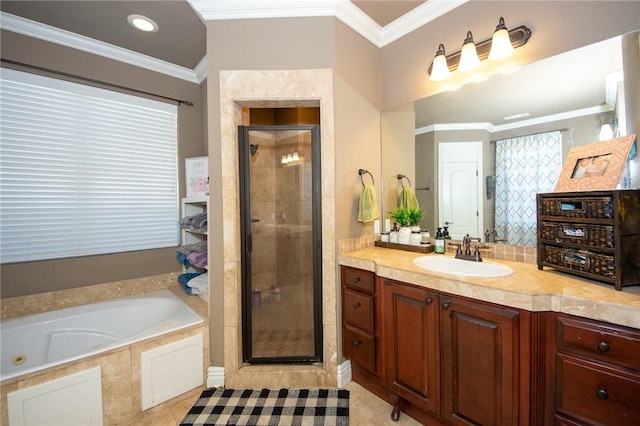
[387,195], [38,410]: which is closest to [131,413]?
[38,410]

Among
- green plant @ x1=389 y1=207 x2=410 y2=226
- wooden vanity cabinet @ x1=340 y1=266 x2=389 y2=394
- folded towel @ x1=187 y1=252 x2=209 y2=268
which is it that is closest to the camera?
wooden vanity cabinet @ x1=340 y1=266 x2=389 y2=394

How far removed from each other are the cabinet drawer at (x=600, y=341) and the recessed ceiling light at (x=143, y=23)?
319 centimetres

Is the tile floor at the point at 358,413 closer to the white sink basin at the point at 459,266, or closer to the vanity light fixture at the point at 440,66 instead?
the white sink basin at the point at 459,266

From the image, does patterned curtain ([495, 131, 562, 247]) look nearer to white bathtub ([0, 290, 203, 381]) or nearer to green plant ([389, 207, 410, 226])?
green plant ([389, 207, 410, 226])

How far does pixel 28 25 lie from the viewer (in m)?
1.96

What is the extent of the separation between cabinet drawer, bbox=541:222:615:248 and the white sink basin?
0.27 meters

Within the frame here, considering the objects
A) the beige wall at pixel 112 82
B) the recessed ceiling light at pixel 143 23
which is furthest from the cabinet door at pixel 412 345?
the recessed ceiling light at pixel 143 23

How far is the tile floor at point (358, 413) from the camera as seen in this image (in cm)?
157

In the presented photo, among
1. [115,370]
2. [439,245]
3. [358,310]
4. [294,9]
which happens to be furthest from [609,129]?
[115,370]

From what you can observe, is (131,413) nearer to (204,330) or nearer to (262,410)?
(204,330)

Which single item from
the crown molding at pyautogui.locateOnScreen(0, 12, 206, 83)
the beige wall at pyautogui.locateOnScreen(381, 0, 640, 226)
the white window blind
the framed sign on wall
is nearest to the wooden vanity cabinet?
the beige wall at pyautogui.locateOnScreen(381, 0, 640, 226)

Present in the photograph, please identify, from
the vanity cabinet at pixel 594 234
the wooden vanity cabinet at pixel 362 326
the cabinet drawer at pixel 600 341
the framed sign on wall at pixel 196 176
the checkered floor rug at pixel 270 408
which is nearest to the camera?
the cabinet drawer at pixel 600 341

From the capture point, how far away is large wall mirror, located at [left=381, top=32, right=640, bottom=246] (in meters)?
1.34

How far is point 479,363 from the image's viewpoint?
120 cm
